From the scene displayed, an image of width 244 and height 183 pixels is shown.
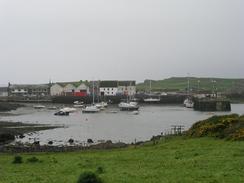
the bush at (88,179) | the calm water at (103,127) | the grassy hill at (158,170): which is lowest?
the calm water at (103,127)

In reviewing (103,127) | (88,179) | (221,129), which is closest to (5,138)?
(103,127)

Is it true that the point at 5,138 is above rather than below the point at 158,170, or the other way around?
below

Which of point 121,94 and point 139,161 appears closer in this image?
point 139,161


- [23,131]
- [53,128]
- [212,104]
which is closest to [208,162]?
[23,131]

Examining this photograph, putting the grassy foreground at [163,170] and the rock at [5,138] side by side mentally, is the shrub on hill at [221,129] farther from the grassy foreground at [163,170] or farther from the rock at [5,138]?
the rock at [5,138]

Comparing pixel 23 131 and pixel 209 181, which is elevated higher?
pixel 209 181

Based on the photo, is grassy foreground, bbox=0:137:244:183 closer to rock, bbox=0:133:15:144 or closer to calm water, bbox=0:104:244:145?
rock, bbox=0:133:15:144

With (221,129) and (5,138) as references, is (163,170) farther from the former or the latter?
(5,138)

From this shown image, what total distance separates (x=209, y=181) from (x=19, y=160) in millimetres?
14154

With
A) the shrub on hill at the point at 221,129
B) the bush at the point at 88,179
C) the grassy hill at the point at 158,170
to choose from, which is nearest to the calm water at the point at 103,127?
the shrub on hill at the point at 221,129

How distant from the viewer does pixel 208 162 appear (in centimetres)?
1862

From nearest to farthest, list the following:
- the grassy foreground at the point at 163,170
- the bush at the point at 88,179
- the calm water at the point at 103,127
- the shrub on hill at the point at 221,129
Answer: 1. the bush at the point at 88,179
2. the grassy foreground at the point at 163,170
3. the shrub on hill at the point at 221,129
4. the calm water at the point at 103,127

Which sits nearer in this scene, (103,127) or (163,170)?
(163,170)

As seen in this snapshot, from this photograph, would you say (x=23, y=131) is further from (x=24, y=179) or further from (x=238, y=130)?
(x=24, y=179)
